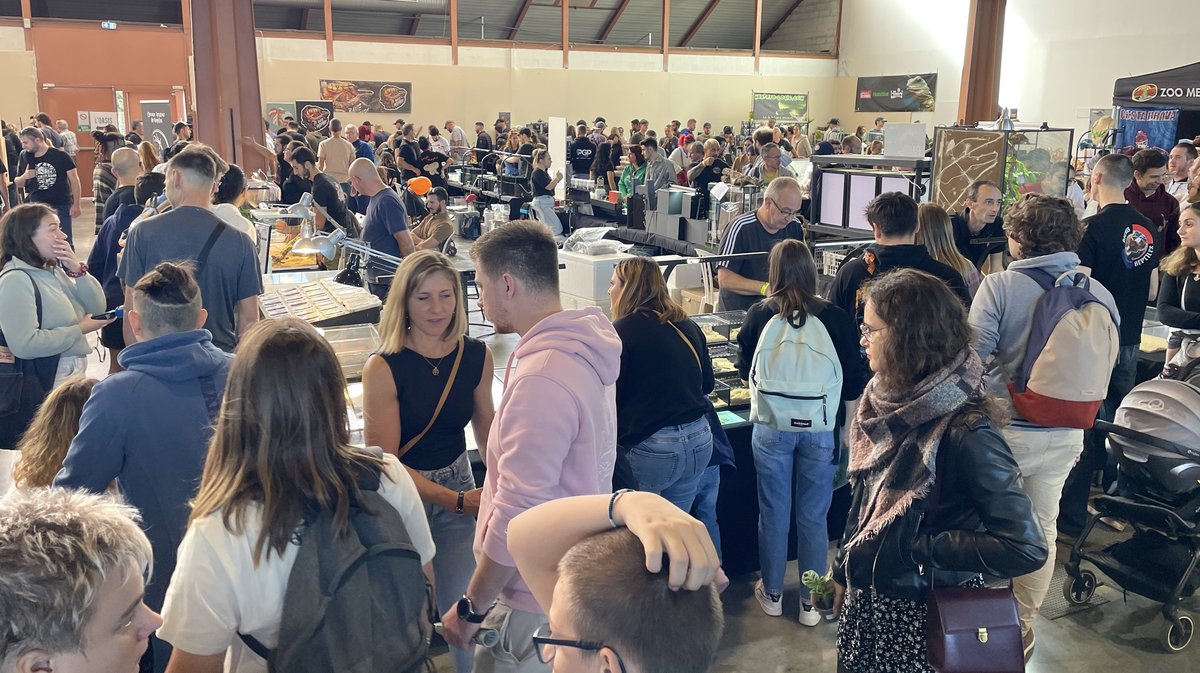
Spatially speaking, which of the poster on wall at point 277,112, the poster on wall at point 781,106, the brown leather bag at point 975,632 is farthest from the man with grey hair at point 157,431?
the poster on wall at point 781,106

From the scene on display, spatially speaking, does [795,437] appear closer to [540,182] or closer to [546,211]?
[546,211]

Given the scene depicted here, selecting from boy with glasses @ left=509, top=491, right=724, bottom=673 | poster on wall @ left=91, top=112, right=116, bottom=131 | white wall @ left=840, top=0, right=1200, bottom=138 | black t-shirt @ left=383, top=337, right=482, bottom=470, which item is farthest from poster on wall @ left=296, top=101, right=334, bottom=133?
boy with glasses @ left=509, top=491, right=724, bottom=673

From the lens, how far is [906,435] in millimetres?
2070

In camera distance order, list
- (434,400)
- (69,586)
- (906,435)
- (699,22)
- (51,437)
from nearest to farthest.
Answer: (69,586)
(906,435)
(51,437)
(434,400)
(699,22)

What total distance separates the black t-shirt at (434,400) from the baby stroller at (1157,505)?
2445 millimetres

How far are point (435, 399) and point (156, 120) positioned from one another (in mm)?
14540

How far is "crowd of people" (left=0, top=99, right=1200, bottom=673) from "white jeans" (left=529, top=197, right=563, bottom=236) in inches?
264

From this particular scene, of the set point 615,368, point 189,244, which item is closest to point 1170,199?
point 615,368

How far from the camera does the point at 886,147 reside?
5867mm

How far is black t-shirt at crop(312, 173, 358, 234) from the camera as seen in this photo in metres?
7.05

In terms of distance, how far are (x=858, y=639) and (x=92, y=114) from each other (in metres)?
21.2

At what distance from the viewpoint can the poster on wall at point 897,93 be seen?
22656mm

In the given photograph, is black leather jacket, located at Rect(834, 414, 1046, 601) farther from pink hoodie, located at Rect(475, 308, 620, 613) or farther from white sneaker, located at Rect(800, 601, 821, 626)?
white sneaker, located at Rect(800, 601, 821, 626)

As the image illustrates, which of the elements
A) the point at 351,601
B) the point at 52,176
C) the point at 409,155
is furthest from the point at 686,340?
the point at 409,155
